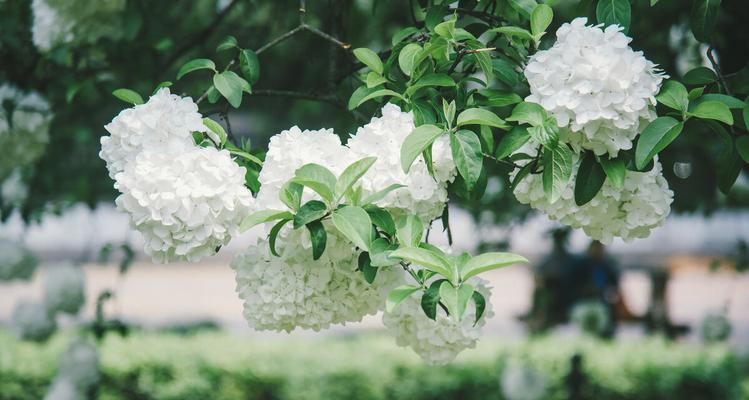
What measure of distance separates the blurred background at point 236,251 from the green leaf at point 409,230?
31cm

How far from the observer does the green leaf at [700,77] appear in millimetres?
1685

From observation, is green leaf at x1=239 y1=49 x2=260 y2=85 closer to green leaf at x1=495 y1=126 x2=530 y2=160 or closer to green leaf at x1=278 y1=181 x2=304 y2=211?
green leaf at x1=278 y1=181 x2=304 y2=211

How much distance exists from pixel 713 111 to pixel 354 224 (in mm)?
690

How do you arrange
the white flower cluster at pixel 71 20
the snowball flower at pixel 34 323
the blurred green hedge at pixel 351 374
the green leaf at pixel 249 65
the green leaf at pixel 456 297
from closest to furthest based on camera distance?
the green leaf at pixel 456 297
the green leaf at pixel 249 65
the white flower cluster at pixel 71 20
the snowball flower at pixel 34 323
the blurred green hedge at pixel 351 374

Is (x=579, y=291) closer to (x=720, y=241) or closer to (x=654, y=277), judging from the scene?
(x=654, y=277)

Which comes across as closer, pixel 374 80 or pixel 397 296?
pixel 397 296

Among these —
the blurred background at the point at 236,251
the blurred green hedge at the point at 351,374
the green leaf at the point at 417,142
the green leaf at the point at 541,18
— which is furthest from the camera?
the blurred green hedge at the point at 351,374

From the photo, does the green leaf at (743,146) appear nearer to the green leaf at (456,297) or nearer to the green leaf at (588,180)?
the green leaf at (588,180)

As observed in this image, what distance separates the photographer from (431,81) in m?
1.58

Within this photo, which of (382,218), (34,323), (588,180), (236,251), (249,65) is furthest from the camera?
(34,323)

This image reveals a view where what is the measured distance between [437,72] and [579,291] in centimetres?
591

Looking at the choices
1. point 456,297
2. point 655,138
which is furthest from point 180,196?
point 655,138

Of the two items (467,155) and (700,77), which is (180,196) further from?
(700,77)

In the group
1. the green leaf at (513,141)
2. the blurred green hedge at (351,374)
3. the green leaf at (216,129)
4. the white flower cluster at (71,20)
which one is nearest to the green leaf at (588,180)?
the green leaf at (513,141)
